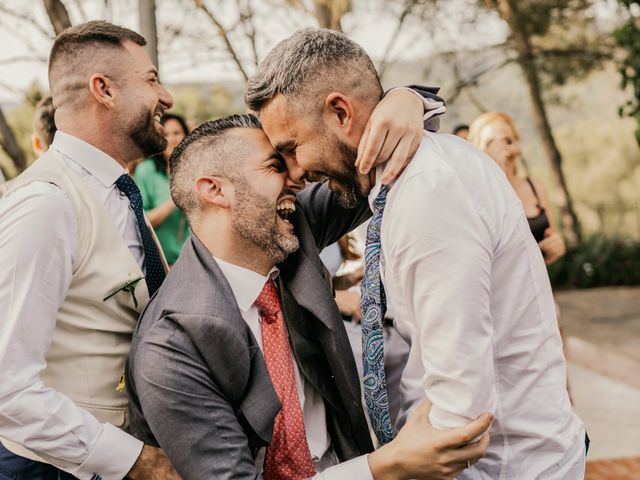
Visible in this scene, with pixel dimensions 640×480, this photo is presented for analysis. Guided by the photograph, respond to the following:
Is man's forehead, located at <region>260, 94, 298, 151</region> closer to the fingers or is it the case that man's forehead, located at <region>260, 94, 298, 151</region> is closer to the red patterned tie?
the fingers

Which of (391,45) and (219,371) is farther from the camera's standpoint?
(391,45)

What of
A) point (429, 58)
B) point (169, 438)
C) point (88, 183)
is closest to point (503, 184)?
point (169, 438)

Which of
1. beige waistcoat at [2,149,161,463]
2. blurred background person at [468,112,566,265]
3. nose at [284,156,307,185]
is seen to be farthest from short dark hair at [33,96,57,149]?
blurred background person at [468,112,566,265]

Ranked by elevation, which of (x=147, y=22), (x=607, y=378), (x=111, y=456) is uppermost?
(x=147, y=22)

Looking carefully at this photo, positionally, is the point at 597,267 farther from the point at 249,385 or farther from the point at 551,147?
the point at 249,385

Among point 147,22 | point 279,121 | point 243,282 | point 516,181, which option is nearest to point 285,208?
point 243,282

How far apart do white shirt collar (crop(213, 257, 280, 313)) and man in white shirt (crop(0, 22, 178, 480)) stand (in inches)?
9.3

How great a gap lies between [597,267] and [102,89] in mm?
14814

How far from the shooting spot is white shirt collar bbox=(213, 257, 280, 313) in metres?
2.28

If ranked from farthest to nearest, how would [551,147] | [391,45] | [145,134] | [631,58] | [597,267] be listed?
[551,147], [597,267], [391,45], [631,58], [145,134]

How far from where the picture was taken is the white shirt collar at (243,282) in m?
2.28

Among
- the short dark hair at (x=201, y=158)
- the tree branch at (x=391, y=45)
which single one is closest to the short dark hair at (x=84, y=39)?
the short dark hair at (x=201, y=158)

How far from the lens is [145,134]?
2.53m

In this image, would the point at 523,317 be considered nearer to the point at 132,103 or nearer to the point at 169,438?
the point at 169,438
